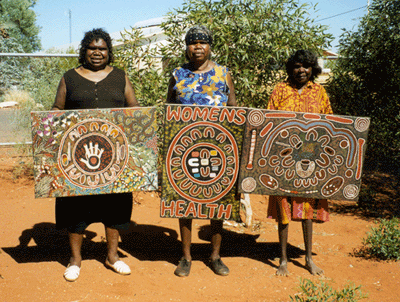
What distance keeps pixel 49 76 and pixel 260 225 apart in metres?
4.41

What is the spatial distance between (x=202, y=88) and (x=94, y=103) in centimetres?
90

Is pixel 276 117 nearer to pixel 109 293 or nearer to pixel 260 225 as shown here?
pixel 109 293

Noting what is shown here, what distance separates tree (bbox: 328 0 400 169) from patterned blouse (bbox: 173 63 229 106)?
10.2 ft

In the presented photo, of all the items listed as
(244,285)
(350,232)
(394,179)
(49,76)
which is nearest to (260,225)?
(350,232)

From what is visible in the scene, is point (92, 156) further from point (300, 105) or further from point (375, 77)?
point (375, 77)

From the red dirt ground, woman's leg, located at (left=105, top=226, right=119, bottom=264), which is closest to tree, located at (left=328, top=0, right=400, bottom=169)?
the red dirt ground

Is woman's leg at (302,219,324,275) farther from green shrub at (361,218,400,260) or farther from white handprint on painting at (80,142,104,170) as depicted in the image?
white handprint on painting at (80,142,104,170)

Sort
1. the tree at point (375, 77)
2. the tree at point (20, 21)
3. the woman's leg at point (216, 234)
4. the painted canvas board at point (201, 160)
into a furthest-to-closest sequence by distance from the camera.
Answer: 1. the tree at point (20, 21)
2. the tree at point (375, 77)
3. the woman's leg at point (216, 234)
4. the painted canvas board at point (201, 160)

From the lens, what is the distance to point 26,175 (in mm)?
6426

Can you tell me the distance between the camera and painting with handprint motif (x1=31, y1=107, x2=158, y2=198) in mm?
3039

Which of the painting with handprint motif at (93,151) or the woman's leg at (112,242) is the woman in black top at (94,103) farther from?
the painting with handprint motif at (93,151)

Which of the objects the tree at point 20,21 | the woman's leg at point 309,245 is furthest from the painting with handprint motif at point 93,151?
the tree at point 20,21

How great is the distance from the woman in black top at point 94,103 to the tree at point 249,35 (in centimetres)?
141

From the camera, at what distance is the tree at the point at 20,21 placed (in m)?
26.8
